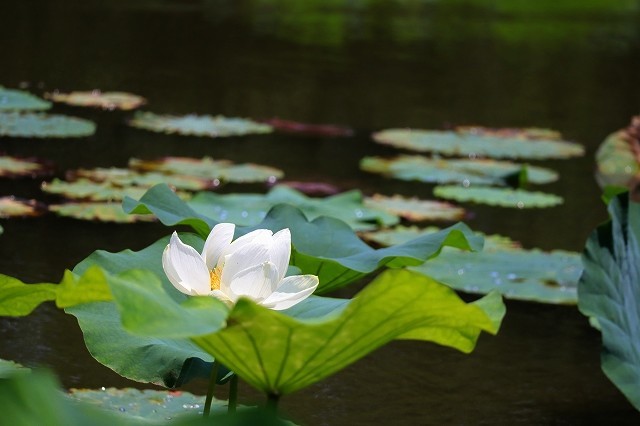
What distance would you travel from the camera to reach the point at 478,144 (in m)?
5.14

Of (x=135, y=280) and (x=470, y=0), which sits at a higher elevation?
(x=470, y=0)

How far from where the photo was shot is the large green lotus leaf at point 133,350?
1221 millimetres

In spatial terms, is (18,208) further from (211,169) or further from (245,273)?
(245,273)

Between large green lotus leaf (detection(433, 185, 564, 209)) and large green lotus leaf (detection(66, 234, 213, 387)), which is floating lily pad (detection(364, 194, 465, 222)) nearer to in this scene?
large green lotus leaf (detection(433, 185, 564, 209))

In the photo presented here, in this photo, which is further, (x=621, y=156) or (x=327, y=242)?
(x=621, y=156)

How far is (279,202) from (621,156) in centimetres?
281

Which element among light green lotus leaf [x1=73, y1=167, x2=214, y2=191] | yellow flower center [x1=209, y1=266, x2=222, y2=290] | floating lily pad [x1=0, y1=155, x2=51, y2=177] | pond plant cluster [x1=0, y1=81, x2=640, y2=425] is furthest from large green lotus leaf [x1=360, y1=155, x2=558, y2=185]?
yellow flower center [x1=209, y1=266, x2=222, y2=290]

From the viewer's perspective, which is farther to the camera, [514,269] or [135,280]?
[514,269]

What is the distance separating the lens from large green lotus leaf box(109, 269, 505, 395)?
89cm

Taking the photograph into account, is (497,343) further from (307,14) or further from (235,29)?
(307,14)

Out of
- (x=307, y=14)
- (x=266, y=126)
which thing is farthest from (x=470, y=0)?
(x=266, y=126)

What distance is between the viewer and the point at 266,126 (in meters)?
5.03

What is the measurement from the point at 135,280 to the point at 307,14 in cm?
1193

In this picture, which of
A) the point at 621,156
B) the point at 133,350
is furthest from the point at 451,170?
the point at 133,350
